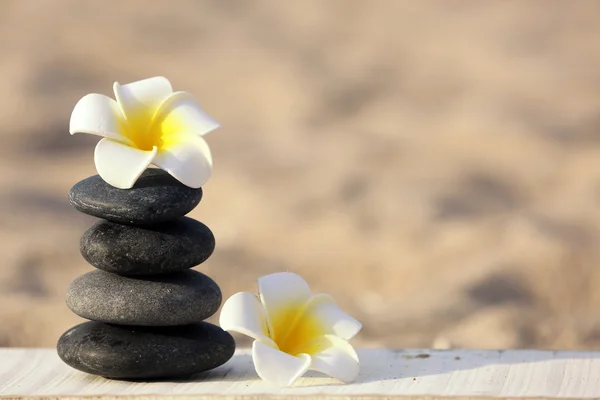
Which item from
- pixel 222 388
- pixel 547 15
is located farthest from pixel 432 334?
pixel 547 15

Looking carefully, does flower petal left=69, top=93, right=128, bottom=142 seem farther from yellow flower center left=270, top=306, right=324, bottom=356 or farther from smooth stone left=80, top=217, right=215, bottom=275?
yellow flower center left=270, top=306, right=324, bottom=356

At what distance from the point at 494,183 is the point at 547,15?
133cm

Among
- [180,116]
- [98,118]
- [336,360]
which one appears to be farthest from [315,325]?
[98,118]

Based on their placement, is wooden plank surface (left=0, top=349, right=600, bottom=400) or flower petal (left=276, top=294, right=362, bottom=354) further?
flower petal (left=276, top=294, right=362, bottom=354)

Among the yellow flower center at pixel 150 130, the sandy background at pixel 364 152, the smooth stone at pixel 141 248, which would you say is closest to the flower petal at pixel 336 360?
the smooth stone at pixel 141 248

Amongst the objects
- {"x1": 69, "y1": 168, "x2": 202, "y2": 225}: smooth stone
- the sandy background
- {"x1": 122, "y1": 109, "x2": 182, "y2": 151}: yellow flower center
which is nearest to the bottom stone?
{"x1": 69, "y1": 168, "x2": 202, "y2": 225}: smooth stone

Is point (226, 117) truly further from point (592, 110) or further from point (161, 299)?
point (161, 299)

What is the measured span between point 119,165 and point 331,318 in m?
0.55

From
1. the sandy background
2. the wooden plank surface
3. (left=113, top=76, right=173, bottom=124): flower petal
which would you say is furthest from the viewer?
the sandy background

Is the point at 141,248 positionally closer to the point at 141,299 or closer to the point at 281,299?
the point at 141,299

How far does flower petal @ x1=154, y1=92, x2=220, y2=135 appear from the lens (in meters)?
2.09

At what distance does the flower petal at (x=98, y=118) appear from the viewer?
1.99m

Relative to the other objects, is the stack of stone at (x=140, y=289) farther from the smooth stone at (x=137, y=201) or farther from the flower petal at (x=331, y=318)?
the flower petal at (x=331, y=318)

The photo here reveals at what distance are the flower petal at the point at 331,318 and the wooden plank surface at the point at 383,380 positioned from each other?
0.10 m
